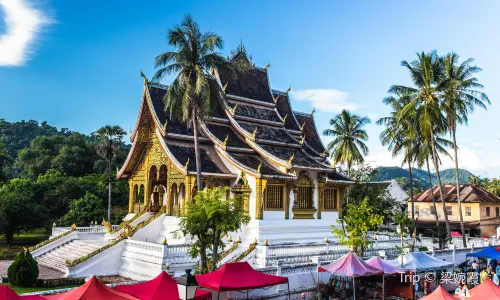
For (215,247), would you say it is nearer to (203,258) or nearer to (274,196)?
(203,258)

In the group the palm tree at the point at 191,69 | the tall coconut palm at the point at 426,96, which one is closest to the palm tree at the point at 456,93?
the tall coconut palm at the point at 426,96

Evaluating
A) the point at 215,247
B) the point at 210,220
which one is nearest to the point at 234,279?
the point at 215,247

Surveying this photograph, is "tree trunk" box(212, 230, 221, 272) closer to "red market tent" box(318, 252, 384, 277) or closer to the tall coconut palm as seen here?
"red market tent" box(318, 252, 384, 277)

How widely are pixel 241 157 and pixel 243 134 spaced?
5.62ft

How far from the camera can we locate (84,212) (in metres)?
31.9

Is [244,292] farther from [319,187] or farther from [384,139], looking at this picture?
[384,139]

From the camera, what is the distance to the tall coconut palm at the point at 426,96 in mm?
27688

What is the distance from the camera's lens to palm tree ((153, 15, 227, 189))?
20.1 m

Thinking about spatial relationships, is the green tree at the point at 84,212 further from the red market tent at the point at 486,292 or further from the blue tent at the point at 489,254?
the red market tent at the point at 486,292

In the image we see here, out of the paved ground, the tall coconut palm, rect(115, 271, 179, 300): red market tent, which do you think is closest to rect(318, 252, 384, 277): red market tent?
rect(115, 271, 179, 300): red market tent

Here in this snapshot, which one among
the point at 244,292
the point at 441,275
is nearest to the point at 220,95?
the point at 244,292

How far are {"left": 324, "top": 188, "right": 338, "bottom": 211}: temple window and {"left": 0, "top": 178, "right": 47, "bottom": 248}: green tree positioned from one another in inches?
765

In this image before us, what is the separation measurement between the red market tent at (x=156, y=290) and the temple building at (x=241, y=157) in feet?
33.6

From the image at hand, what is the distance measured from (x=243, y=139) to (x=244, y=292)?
12308 millimetres
